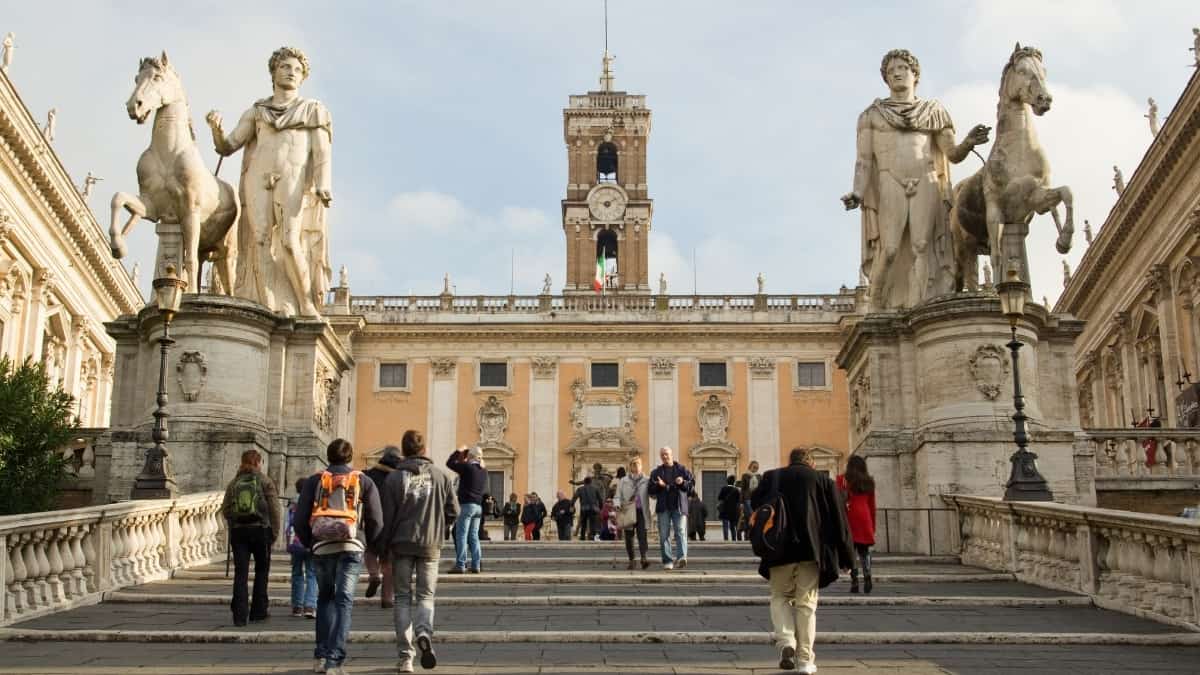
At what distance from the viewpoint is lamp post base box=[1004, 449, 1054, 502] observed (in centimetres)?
1469

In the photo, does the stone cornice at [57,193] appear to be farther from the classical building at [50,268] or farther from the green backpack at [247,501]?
the green backpack at [247,501]

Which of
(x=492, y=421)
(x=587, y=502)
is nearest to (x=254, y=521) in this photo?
(x=587, y=502)

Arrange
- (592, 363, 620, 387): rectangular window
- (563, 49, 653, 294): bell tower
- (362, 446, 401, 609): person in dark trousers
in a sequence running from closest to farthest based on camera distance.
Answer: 1. (362, 446, 401, 609): person in dark trousers
2. (592, 363, 620, 387): rectangular window
3. (563, 49, 653, 294): bell tower

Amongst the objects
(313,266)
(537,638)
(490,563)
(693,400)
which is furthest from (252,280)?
(693,400)

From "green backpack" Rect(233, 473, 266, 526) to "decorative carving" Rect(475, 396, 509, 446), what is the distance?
43.9 metres

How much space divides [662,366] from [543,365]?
5246mm

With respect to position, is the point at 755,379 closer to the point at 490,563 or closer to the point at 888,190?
the point at 888,190

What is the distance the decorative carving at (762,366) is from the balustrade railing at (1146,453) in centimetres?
3755

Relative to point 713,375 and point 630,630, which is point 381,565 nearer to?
point 630,630

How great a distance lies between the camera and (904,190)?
1973 cm

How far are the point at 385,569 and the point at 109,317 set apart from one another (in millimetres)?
46381

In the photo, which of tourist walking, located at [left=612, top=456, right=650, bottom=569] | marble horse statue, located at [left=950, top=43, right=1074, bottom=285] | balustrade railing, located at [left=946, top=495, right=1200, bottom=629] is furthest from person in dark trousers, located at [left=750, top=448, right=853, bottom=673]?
marble horse statue, located at [left=950, top=43, right=1074, bottom=285]

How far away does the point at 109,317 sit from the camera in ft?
179

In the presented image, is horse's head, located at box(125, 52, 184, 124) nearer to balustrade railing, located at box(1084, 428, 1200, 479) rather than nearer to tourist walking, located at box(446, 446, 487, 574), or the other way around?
tourist walking, located at box(446, 446, 487, 574)
